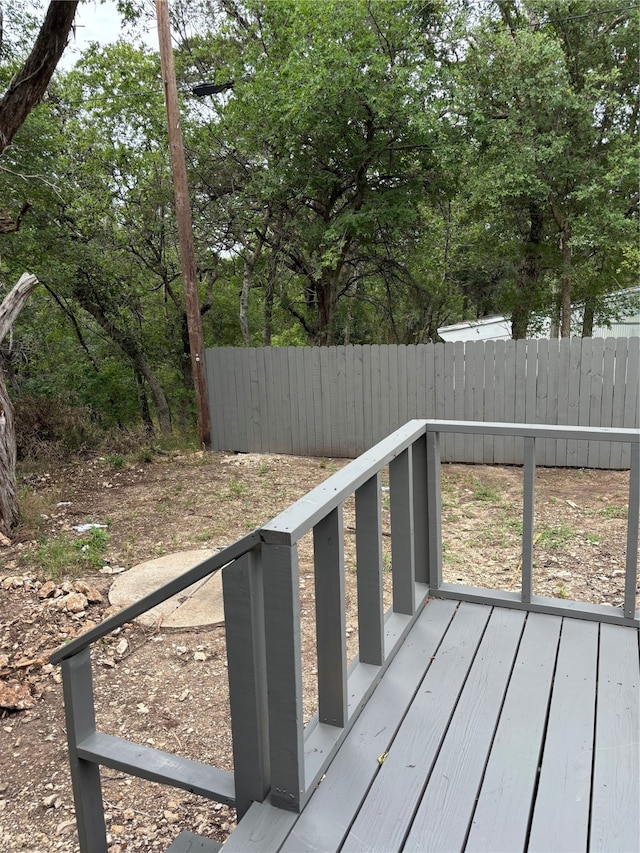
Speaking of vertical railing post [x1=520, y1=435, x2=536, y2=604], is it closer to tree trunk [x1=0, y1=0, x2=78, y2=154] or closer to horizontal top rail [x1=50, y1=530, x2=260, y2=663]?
horizontal top rail [x1=50, y1=530, x2=260, y2=663]

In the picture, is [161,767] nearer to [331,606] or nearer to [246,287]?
[331,606]

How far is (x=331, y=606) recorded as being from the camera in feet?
5.24

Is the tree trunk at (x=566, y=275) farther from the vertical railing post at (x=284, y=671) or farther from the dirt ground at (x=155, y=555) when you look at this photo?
the vertical railing post at (x=284, y=671)

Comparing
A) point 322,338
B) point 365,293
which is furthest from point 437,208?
point 322,338

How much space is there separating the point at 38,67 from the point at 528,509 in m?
5.38

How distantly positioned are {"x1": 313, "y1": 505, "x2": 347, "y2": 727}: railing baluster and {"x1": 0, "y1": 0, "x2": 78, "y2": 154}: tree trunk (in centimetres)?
510

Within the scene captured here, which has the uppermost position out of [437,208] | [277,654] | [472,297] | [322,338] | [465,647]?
[437,208]

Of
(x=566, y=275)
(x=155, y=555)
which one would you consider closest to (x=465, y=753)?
(x=155, y=555)

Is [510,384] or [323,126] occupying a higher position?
[323,126]

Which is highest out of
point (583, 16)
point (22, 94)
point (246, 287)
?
point (583, 16)

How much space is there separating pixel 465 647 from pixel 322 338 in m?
10.5

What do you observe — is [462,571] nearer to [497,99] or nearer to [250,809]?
[250,809]

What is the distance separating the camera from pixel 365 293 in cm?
1462

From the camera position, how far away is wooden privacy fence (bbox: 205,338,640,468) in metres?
6.71
